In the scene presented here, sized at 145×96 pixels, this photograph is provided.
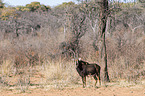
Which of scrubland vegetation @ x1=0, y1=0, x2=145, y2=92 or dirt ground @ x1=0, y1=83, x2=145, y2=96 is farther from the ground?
scrubland vegetation @ x1=0, y1=0, x2=145, y2=92

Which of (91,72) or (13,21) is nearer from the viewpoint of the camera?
(91,72)

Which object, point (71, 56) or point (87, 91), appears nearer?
point (87, 91)

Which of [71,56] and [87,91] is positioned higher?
[71,56]

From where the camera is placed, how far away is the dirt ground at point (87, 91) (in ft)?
22.2

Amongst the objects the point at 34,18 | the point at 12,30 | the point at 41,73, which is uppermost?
the point at 34,18

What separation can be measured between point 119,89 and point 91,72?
1.16 metres

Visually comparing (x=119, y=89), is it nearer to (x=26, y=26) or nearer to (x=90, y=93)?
(x=90, y=93)

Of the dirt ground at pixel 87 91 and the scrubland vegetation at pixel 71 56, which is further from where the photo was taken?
the scrubland vegetation at pixel 71 56

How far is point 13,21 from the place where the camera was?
28141 millimetres

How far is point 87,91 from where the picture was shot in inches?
278

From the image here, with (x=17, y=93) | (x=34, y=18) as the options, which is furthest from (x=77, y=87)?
(x=34, y=18)

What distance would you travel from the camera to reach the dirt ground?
22.2 feet

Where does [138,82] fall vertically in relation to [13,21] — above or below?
below

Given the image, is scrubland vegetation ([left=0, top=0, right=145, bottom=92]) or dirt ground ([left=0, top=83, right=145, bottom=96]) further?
scrubland vegetation ([left=0, top=0, right=145, bottom=92])
